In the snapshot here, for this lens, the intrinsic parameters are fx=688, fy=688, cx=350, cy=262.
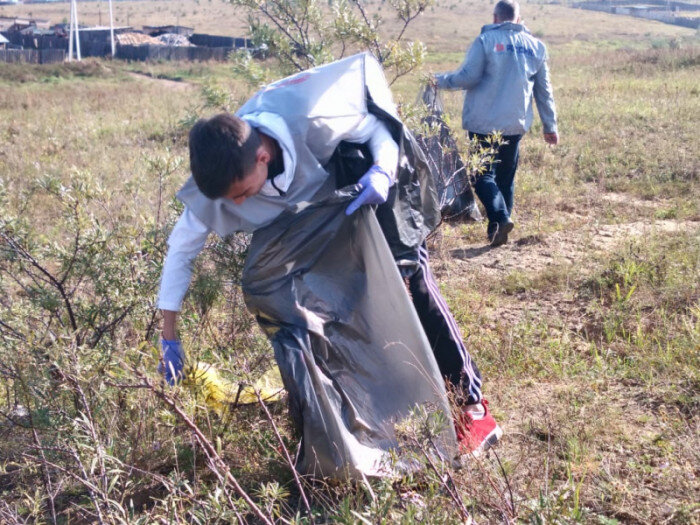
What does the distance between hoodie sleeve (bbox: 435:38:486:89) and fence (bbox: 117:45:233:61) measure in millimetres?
26800

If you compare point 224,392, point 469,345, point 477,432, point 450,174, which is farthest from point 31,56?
point 477,432

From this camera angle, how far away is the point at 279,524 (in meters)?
2.16

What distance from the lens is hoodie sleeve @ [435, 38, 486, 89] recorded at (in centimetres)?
467

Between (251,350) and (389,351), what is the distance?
0.64m

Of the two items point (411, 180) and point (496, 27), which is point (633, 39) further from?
point (411, 180)

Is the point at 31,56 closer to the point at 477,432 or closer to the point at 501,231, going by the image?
the point at 501,231

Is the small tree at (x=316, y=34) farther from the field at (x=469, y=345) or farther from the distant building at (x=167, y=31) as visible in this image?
the distant building at (x=167, y=31)

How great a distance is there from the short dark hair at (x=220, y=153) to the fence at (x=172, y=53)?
2939 cm

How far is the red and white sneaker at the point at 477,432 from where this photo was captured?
2.42 m

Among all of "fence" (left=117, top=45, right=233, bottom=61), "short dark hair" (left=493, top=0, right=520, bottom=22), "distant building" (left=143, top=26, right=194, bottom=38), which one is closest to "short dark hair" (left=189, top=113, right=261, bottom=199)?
"short dark hair" (left=493, top=0, right=520, bottom=22)

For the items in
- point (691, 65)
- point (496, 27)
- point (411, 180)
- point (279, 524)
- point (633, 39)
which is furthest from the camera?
point (633, 39)

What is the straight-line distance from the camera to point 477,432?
2.50 m

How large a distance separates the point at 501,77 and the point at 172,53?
2787 cm

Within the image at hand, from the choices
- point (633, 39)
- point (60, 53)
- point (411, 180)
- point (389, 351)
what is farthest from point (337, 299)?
point (633, 39)
